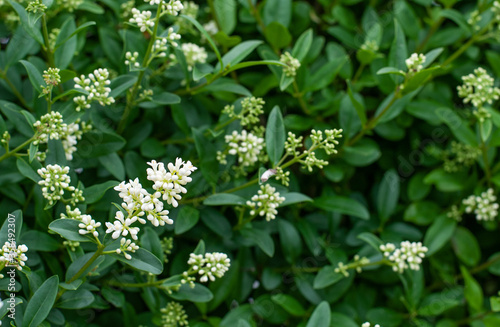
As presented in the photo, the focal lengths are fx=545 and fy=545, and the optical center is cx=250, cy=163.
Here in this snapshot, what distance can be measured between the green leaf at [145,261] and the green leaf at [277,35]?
150 cm

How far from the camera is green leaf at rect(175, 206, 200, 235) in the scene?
2.35 metres

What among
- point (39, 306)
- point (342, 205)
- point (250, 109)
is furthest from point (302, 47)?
point (39, 306)

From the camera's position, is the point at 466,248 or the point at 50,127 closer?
the point at 50,127

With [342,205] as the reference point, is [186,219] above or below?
above

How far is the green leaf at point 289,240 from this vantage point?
280cm

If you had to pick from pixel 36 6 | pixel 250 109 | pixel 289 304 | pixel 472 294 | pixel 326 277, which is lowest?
pixel 472 294

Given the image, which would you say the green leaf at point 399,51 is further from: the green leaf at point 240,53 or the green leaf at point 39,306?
the green leaf at point 39,306

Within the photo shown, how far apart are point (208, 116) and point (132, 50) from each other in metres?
0.52

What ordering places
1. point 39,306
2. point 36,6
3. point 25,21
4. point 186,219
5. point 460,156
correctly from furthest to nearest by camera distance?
point 460,156, point 186,219, point 25,21, point 36,6, point 39,306

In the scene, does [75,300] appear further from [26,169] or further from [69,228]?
[26,169]

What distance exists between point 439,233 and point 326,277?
776 mm

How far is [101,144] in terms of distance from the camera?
246cm

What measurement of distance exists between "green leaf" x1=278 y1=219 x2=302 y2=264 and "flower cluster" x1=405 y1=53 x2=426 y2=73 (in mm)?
978

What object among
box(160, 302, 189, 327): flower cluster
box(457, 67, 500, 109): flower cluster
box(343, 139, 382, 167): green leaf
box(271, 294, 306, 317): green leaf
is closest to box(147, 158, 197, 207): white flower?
box(160, 302, 189, 327): flower cluster
